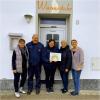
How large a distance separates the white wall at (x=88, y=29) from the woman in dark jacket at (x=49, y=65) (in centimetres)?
110

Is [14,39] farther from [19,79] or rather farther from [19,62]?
[19,79]

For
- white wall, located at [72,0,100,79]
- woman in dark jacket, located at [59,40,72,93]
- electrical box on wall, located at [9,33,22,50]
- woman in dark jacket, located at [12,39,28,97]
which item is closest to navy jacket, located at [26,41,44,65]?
woman in dark jacket, located at [12,39,28,97]

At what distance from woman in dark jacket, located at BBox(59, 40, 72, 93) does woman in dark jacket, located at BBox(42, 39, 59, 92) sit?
233mm

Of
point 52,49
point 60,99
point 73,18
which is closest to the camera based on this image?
point 60,99

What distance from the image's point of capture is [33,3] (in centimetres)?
1093

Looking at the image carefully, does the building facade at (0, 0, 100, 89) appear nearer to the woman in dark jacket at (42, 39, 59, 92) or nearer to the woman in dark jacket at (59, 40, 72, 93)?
the woman in dark jacket at (59, 40, 72, 93)

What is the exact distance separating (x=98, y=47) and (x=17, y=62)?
2992mm

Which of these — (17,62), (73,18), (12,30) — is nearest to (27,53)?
(17,62)

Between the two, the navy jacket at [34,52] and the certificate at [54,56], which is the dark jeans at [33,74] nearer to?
the navy jacket at [34,52]

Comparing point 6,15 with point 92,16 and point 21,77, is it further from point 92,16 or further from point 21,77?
point 92,16

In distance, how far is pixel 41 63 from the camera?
10.3 meters

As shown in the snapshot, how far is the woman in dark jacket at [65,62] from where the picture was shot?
10.2 m

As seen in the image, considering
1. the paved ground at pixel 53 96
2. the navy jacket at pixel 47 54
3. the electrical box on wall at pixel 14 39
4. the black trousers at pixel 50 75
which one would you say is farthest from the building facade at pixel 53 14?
the black trousers at pixel 50 75

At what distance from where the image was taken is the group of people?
9.83 meters
